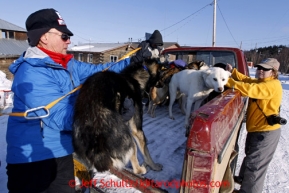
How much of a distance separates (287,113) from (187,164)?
7653 mm

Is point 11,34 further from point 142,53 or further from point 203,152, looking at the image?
point 203,152

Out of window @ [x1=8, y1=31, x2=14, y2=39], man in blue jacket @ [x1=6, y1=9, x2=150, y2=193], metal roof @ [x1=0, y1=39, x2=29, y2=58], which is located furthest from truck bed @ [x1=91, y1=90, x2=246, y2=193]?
window @ [x1=8, y1=31, x2=14, y2=39]

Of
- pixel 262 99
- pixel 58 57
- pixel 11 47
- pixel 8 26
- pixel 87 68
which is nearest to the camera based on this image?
pixel 58 57

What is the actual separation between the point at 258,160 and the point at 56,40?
8.40 feet

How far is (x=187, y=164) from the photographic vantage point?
1204 millimetres

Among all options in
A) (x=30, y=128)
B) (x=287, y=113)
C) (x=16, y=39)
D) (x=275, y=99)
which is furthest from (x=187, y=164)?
(x=16, y=39)

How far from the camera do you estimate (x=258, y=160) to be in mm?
2221

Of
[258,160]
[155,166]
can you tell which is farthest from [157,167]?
[258,160]

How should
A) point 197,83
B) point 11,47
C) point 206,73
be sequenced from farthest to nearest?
point 11,47 → point 197,83 → point 206,73

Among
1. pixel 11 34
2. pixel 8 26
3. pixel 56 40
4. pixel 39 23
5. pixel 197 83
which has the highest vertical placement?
pixel 8 26

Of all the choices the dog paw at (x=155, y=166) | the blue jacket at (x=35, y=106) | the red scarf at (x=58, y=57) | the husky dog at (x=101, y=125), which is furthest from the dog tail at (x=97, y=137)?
the dog paw at (x=155, y=166)

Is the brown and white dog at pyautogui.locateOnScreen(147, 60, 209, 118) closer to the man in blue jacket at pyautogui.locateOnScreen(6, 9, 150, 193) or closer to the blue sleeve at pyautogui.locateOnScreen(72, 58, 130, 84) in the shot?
the blue sleeve at pyautogui.locateOnScreen(72, 58, 130, 84)

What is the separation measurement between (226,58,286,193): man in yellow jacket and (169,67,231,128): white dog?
98 centimetres

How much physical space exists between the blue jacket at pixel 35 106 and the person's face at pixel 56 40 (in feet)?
0.42
